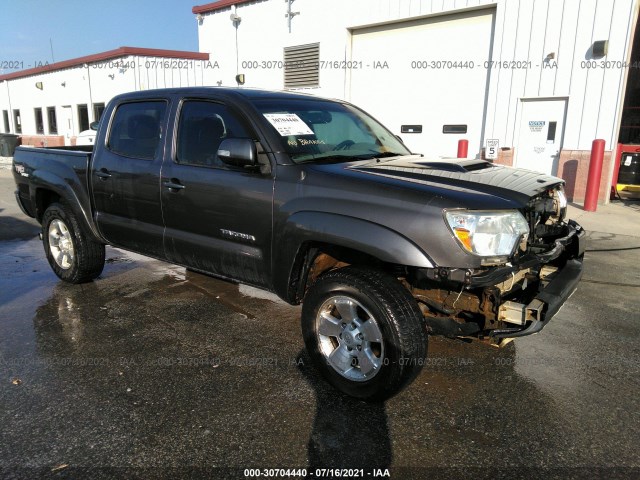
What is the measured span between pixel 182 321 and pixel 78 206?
156 centimetres

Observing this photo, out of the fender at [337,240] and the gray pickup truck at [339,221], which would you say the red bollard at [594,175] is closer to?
the gray pickup truck at [339,221]

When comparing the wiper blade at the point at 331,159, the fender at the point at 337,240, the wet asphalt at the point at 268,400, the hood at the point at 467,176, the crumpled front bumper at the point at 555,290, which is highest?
the wiper blade at the point at 331,159

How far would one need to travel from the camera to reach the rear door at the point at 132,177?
3928 mm

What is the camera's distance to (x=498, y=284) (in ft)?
8.66

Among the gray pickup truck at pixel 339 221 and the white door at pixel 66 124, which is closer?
the gray pickup truck at pixel 339 221

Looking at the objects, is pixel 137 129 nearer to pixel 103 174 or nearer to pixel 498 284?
pixel 103 174

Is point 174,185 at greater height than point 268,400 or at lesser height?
greater

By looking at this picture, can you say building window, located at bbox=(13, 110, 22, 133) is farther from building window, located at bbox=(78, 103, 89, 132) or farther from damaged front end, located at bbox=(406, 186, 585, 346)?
damaged front end, located at bbox=(406, 186, 585, 346)

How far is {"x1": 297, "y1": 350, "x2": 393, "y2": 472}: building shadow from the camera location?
2.42 m

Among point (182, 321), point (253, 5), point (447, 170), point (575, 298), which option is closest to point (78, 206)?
point (182, 321)

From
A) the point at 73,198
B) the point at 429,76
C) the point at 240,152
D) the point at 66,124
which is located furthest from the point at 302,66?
the point at 66,124

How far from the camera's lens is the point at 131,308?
176 inches

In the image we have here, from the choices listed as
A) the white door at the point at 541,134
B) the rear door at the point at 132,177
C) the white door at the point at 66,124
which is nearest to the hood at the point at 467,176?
the rear door at the point at 132,177

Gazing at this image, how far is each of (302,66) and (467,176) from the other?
505 inches
